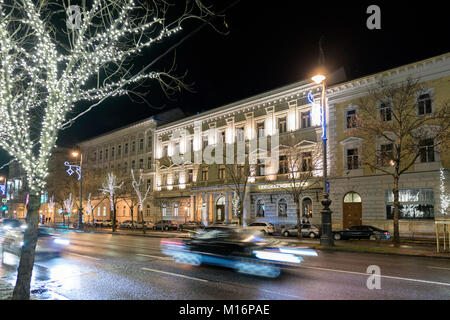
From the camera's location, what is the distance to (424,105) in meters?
27.0

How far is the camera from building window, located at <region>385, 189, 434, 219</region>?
2655cm

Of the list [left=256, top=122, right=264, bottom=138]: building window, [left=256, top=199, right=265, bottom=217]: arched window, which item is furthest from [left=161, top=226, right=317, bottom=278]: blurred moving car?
[left=256, top=122, right=264, bottom=138]: building window

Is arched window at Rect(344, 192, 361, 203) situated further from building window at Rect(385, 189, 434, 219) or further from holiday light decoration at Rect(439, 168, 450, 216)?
holiday light decoration at Rect(439, 168, 450, 216)

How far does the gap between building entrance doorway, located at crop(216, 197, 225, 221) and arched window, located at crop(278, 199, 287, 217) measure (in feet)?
28.2

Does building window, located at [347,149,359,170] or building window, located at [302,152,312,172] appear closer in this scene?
building window, located at [347,149,359,170]

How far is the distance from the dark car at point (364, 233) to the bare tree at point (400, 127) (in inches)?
94.7

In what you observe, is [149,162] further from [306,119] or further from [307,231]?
[307,231]

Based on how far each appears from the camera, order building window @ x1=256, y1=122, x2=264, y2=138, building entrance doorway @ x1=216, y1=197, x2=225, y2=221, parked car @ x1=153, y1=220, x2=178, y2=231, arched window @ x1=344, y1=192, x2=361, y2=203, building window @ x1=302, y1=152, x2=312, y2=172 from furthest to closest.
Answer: parked car @ x1=153, y1=220, x2=178, y2=231
building entrance doorway @ x1=216, y1=197, x2=225, y2=221
building window @ x1=256, y1=122, x2=264, y2=138
building window @ x1=302, y1=152, x2=312, y2=172
arched window @ x1=344, y1=192, x2=361, y2=203

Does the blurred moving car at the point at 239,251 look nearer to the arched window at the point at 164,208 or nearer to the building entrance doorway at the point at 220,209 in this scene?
the building entrance doorway at the point at 220,209

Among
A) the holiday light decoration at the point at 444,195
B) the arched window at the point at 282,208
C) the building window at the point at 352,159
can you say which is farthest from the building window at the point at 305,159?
the holiday light decoration at the point at 444,195
